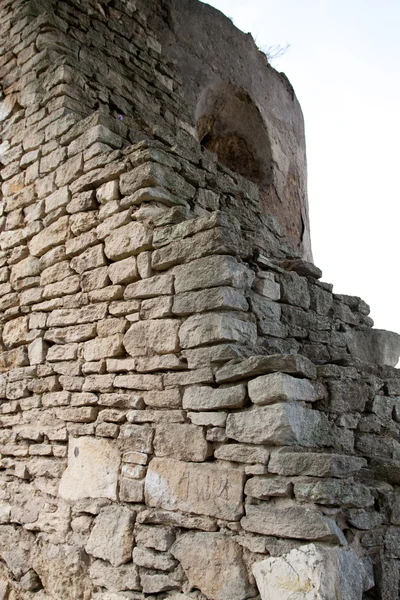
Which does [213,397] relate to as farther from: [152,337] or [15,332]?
[15,332]

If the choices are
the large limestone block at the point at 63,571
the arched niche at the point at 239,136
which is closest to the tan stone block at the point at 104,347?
the large limestone block at the point at 63,571

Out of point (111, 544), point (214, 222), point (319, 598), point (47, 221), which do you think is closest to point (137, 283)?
point (214, 222)

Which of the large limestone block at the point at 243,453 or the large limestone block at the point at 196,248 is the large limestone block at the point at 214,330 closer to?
the large limestone block at the point at 196,248

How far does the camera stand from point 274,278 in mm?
Answer: 3021

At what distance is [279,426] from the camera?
2277mm

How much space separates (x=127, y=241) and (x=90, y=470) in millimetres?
1262

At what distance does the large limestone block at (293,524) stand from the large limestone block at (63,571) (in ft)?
3.43

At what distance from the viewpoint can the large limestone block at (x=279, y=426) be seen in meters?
2.28

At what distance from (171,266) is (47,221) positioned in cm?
121

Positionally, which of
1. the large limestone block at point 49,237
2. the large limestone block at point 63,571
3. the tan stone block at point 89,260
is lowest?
the large limestone block at point 63,571

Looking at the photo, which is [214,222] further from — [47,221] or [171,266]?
[47,221]

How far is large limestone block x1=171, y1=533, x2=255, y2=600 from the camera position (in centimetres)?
221

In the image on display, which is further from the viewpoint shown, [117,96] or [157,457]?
[117,96]

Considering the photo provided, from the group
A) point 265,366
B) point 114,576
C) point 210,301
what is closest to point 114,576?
point 114,576
